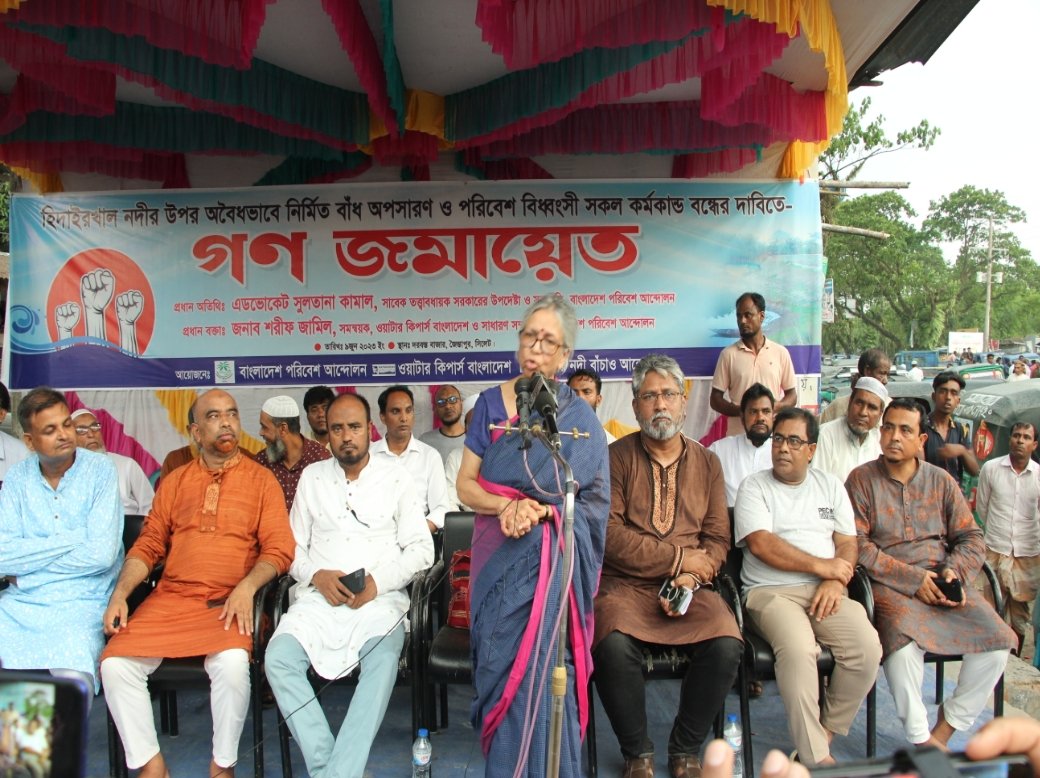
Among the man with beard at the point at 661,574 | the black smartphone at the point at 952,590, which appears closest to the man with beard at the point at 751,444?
the man with beard at the point at 661,574

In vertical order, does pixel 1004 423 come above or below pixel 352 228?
below

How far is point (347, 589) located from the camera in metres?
2.98

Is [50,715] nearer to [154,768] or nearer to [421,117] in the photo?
[154,768]

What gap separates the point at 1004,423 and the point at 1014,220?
40772 mm

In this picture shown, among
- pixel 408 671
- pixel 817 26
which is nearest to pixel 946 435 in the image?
pixel 817 26

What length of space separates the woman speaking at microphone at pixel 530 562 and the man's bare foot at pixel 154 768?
117 cm

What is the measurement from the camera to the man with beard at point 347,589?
2.69m

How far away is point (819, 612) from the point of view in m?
2.96

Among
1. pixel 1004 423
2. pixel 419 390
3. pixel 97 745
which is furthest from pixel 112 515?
pixel 1004 423

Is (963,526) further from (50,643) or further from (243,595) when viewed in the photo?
(50,643)

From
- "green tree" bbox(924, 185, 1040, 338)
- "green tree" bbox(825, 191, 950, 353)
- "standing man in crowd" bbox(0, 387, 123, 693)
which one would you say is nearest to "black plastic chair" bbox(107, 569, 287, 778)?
"standing man in crowd" bbox(0, 387, 123, 693)

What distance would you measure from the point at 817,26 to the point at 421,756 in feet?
11.3

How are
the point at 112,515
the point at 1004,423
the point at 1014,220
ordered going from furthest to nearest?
the point at 1014,220 → the point at 1004,423 → the point at 112,515

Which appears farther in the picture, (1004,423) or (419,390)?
(1004,423)
